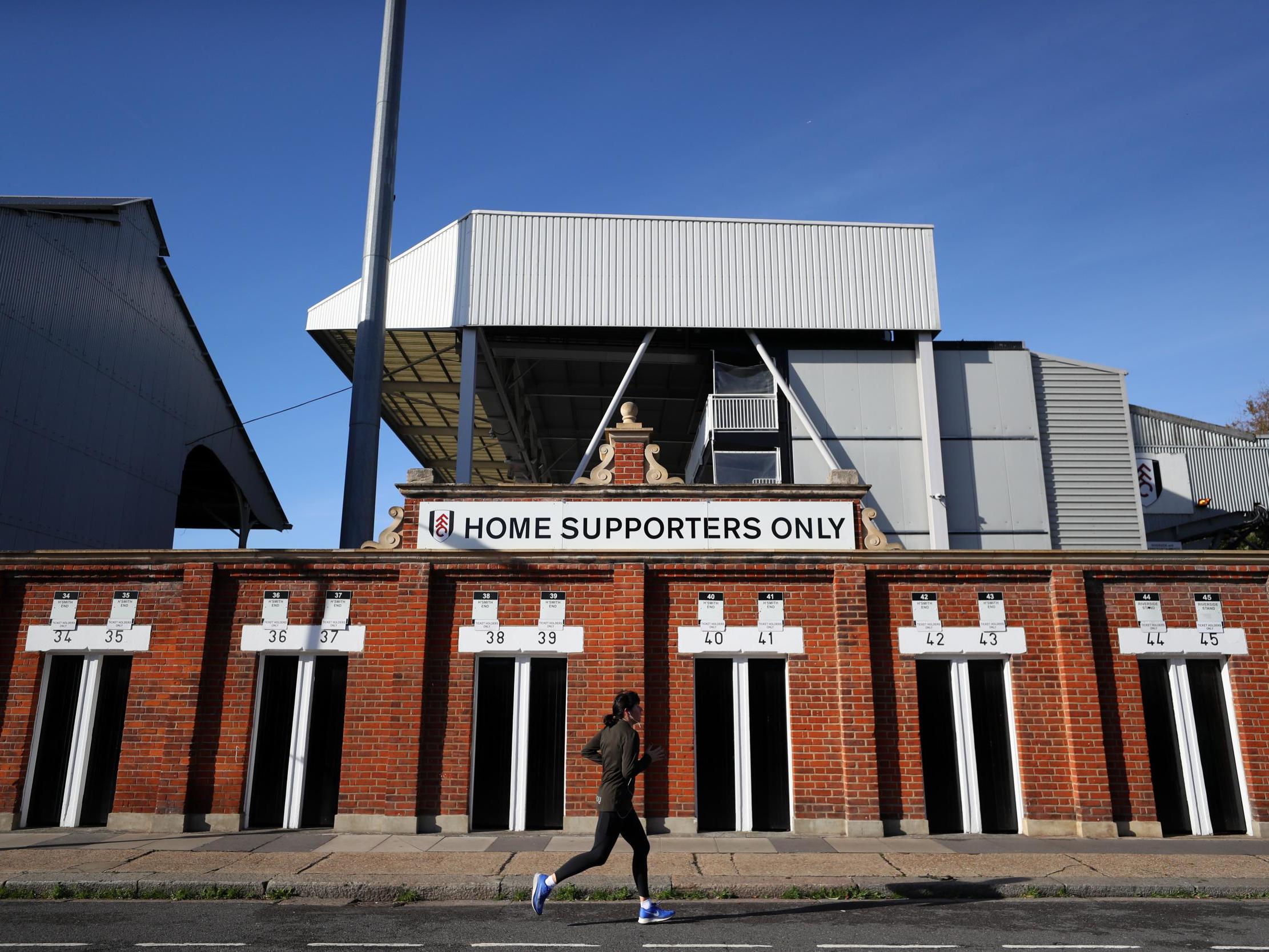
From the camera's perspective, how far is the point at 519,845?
35.5 ft

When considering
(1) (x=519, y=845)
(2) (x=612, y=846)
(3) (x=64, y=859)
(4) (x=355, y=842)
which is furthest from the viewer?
(4) (x=355, y=842)

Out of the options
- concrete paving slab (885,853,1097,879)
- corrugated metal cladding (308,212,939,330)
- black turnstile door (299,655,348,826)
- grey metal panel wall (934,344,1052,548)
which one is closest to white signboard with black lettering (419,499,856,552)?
black turnstile door (299,655,348,826)

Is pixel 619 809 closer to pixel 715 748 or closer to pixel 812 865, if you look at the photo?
pixel 812 865

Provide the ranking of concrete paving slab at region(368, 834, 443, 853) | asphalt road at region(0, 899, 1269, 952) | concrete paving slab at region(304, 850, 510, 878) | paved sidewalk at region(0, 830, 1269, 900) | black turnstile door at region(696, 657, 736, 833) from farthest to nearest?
black turnstile door at region(696, 657, 736, 833) < concrete paving slab at region(368, 834, 443, 853) < concrete paving slab at region(304, 850, 510, 878) < paved sidewalk at region(0, 830, 1269, 900) < asphalt road at region(0, 899, 1269, 952)

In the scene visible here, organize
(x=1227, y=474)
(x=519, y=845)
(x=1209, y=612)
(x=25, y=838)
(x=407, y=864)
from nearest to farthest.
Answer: (x=407, y=864) < (x=519, y=845) < (x=25, y=838) < (x=1209, y=612) < (x=1227, y=474)

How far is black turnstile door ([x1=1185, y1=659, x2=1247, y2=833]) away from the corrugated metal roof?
54.4 feet

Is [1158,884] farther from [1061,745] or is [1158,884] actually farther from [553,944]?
[553,944]

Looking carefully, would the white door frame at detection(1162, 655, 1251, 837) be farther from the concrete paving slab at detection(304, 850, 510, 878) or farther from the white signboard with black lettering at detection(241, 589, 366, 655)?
the white signboard with black lettering at detection(241, 589, 366, 655)

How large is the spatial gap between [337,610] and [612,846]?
21.8 feet

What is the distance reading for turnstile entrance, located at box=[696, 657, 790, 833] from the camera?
11.9m

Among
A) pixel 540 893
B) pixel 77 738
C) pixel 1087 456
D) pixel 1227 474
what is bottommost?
pixel 540 893

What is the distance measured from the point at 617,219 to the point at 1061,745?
16903 millimetres

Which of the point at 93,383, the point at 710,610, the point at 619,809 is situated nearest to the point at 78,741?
the point at 710,610

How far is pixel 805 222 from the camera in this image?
23.8m
